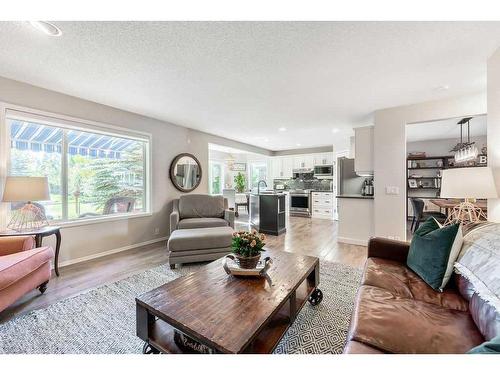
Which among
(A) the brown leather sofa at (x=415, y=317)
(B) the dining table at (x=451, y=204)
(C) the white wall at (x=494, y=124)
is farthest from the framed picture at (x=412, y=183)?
(A) the brown leather sofa at (x=415, y=317)

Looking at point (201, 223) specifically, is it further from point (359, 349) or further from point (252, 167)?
point (252, 167)

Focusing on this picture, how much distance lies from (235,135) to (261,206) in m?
1.96

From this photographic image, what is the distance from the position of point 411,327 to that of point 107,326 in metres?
2.04

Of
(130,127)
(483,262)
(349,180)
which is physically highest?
(130,127)

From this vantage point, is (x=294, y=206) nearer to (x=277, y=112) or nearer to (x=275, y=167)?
(x=275, y=167)

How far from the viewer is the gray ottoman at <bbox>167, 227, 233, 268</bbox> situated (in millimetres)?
2738

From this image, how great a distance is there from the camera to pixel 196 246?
2.79 metres

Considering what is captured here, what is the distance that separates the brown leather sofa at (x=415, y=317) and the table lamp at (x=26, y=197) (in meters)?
3.12

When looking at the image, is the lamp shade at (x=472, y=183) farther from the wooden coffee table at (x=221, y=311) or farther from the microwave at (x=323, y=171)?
the microwave at (x=323, y=171)

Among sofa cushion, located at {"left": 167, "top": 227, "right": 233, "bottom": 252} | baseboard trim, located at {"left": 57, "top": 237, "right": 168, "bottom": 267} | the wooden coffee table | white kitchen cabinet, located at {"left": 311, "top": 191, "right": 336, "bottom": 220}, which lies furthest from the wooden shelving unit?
baseboard trim, located at {"left": 57, "top": 237, "right": 168, "bottom": 267}

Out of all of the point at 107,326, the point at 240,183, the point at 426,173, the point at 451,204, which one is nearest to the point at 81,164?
the point at 107,326

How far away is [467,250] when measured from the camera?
1385mm

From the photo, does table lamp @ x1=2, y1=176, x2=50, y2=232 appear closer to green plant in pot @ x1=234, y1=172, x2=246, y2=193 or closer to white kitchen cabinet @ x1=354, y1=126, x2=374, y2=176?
white kitchen cabinet @ x1=354, y1=126, x2=374, y2=176

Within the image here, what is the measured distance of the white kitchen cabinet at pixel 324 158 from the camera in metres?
6.95
